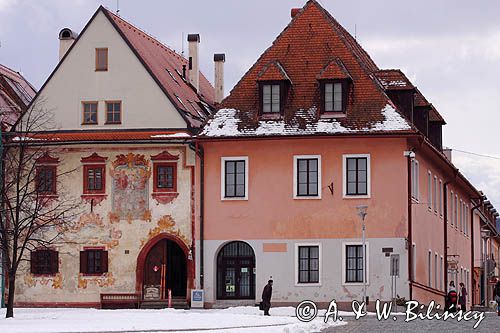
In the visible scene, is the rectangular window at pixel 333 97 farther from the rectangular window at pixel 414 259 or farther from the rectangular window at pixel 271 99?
the rectangular window at pixel 414 259

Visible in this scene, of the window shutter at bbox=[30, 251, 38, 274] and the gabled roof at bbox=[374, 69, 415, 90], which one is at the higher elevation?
the gabled roof at bbox=[374, 69, 415, 90]

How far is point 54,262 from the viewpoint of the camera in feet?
211

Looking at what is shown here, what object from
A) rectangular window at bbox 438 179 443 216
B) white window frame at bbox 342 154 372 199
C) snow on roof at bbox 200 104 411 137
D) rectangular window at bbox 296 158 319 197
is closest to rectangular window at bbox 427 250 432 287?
rectangular window at bbox 438 179 443 216

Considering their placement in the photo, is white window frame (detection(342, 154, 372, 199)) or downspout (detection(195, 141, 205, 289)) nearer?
white window frame (detection(342, 154, 372, 199))

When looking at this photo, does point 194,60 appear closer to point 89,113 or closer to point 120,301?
point 89,113

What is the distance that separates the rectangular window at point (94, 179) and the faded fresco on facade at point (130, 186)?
54 centimetres

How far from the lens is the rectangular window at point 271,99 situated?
207 feet

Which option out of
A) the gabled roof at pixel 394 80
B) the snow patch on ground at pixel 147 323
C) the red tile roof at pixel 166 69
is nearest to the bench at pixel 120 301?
the snow patch on ground at pixel 147 323

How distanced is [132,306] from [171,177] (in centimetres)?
638

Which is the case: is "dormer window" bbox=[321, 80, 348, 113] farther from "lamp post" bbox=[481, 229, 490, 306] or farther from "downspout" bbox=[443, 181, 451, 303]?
Result: "lamp post" bbox=[481, 229, 490, 306]

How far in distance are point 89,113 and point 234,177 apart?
777 cm

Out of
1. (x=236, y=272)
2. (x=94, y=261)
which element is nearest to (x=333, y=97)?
(x=236, y=272)

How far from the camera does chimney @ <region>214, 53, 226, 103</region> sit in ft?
236

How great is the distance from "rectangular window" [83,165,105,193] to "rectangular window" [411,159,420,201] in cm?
1477
